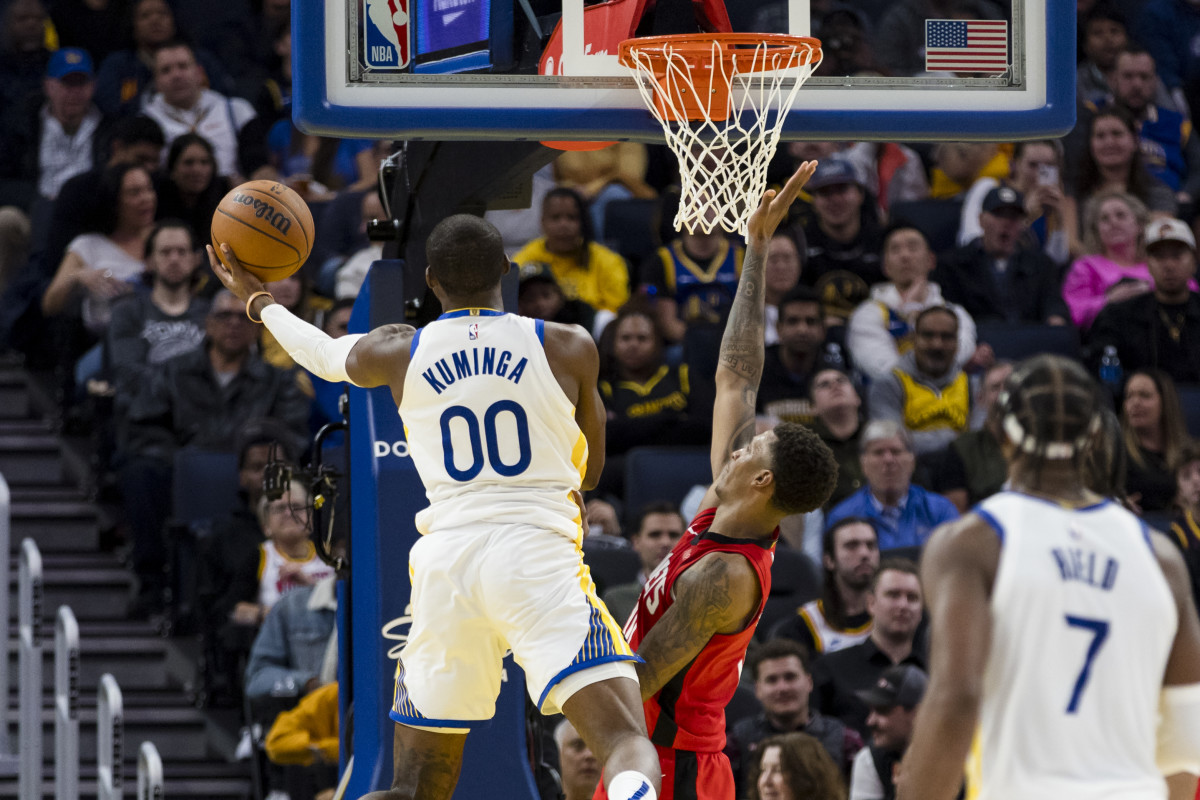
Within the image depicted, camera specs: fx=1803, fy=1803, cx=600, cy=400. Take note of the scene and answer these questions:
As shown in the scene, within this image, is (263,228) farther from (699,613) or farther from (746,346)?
(699,613)

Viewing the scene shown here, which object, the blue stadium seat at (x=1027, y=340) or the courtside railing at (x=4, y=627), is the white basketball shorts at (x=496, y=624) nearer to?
the courtside railing at (x=4, y=627)

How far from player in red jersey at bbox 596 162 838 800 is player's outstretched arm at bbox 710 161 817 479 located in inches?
4.2

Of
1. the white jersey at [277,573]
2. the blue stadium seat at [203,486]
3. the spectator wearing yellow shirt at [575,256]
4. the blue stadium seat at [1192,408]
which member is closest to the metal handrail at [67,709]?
the white jersey at [277,573]

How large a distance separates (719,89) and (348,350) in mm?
1421

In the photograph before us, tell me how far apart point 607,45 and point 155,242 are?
189 inches

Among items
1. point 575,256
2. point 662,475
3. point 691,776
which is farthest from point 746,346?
point 575,256

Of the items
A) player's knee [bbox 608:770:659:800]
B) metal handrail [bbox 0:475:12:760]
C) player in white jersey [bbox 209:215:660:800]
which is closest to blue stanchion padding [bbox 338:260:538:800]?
player in white jersey [bbox 209:215:660:800]

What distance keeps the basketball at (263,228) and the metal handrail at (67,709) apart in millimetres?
2464

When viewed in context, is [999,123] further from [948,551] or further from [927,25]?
[948,551]

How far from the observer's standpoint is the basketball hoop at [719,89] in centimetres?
557

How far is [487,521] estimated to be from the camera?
5129 millimetres

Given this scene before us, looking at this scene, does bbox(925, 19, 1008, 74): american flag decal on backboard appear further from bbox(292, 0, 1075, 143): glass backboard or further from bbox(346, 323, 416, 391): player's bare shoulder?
bbox(346, 323, 416, 391): player's bare shoulder

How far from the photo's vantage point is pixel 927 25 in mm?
6156

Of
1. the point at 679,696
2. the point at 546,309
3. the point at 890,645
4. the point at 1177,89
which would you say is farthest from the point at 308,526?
the point at 1177,89
